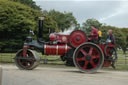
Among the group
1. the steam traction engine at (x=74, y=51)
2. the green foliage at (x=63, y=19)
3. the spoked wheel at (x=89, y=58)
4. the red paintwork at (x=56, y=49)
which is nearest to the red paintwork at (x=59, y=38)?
the steam traction engine at (x=74, y=51)

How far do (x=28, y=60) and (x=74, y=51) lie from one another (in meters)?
2.44

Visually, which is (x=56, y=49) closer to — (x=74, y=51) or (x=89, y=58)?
(x=74, y=51)

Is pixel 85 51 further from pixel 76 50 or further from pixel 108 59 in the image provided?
pixel 108 59

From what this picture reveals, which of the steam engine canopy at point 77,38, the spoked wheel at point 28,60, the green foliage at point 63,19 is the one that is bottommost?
the spoked wheel at point 28,60

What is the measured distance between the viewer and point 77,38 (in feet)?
38.4

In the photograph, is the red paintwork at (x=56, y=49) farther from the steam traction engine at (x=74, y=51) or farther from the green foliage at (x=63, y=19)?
the green foliage at (x=63, y=19)

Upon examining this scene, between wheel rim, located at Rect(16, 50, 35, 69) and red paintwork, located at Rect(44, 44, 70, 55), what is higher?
red paintwork, located at Rect(44, 44, 70, 55)

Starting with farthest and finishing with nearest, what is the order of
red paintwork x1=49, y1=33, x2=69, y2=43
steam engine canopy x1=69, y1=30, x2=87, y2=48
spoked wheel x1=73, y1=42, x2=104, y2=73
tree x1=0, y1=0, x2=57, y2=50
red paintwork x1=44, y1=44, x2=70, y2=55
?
tree x1=0, y1=0, x2=57, y2=50, red paintwork x1=49, y1=33, x2=69, y2=43, red paintwork x1=44, y1=44, x2=70, y2=55, steam engine canopy x1=69, y1=30, x2=87, y2=48, spoked wheel x1=73, y1=42, x2=104, y2=73

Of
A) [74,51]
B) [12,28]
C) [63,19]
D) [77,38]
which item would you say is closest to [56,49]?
[74,51]

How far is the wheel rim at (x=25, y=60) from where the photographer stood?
11891mm

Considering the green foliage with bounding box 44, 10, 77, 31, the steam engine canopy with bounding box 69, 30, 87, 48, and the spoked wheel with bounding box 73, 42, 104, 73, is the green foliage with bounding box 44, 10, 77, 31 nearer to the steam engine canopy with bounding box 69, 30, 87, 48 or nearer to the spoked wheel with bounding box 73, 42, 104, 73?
the steam engine canopy with bounding box 69, 30, 87, 48

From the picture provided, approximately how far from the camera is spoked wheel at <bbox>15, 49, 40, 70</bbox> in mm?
11844

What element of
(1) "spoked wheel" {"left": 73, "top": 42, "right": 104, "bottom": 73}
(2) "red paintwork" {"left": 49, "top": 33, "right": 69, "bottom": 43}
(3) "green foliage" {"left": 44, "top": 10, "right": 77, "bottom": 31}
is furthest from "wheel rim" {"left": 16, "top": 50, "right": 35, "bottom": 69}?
(3) "green foliage" {"left": 44, "top": 10, "right": 77, "bottom": 31}

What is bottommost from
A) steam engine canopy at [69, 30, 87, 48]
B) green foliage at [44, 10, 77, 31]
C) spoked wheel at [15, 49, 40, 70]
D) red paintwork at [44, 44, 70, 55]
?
spoked wheel at [15, 49, 40, 70]
